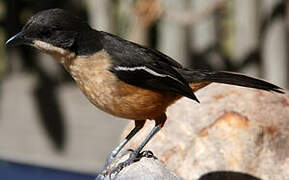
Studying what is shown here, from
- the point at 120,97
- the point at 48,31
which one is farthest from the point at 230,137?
the point at 48,31

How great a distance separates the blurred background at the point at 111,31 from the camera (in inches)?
212

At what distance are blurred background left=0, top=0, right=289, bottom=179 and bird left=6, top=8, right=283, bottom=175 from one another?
179cm

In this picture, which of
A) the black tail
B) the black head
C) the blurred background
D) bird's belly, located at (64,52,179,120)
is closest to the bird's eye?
the black head

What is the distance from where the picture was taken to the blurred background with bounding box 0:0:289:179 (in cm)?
539

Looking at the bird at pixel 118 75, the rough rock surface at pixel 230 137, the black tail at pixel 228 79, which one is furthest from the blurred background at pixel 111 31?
the bird at pixel 118 75

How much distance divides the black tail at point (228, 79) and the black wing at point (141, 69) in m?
0.08

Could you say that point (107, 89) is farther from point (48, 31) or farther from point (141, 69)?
point (48, 31)

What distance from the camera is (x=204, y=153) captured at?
160 inches

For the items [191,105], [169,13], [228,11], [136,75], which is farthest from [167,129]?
[228,11]

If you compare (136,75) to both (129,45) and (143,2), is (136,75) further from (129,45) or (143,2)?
(143,2)

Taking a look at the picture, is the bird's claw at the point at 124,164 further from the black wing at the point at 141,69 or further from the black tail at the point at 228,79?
the black tail at the point at 228,79

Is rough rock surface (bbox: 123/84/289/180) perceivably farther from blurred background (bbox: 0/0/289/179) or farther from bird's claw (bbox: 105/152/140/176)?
blurred background (bbox: 0/0/289/179)

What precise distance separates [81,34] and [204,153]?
3.55 feet

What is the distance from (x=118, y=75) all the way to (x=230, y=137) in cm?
90
